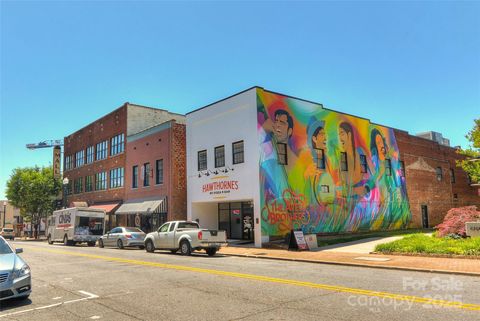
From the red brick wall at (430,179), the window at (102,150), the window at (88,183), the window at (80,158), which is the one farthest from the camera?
the window at (80,158)

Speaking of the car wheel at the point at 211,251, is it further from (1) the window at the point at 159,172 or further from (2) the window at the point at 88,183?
(2) the window at the point at 88,183

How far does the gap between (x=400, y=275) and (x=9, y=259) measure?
10.3m

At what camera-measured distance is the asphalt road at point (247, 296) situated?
7.00 metres

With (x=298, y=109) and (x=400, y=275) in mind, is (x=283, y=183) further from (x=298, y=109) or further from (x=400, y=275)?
(x=400, y=275)

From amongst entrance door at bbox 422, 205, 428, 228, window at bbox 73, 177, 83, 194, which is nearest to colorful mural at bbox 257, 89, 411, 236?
entrance door at bbox 422, 205, 428, 228

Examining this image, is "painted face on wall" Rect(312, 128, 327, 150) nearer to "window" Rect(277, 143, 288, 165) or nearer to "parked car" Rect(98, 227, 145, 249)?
"window" Rect(277, 143, 288, 165)

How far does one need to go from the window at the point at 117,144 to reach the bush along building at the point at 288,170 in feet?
38.4

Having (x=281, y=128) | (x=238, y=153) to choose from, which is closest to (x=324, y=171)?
(x=281, y=128)

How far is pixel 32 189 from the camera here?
50.0m

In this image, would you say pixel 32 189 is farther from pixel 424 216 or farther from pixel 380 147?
pixel 424 216

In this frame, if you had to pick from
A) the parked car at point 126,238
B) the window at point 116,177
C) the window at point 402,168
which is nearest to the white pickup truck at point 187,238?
the parked car at point 126,238

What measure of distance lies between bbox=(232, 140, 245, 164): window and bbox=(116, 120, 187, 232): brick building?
262 inches

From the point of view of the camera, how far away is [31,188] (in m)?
49.9

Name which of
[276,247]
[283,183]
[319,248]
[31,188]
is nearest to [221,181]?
[283,183]
